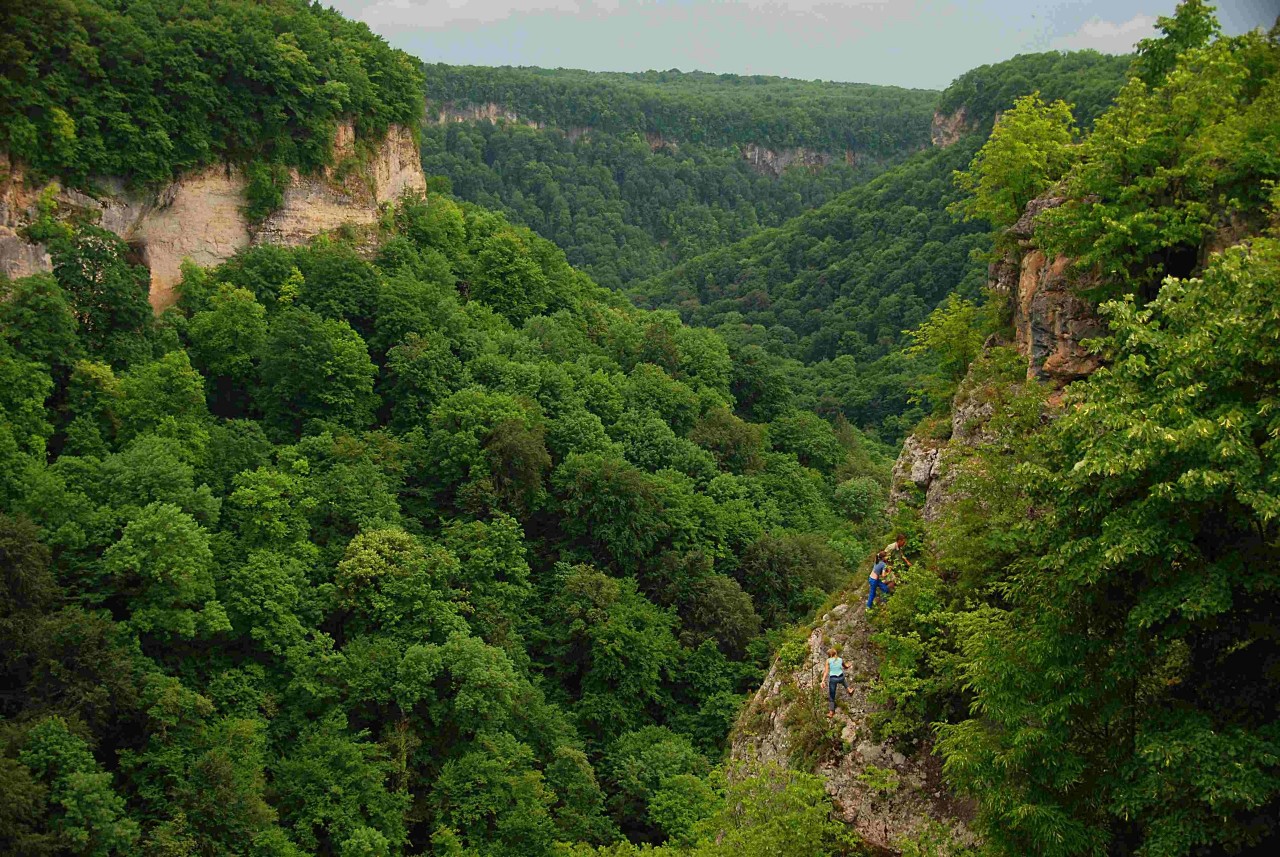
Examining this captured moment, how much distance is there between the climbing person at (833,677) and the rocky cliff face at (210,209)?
3236 cm

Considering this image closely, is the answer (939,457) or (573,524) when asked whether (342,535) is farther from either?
(939,457)

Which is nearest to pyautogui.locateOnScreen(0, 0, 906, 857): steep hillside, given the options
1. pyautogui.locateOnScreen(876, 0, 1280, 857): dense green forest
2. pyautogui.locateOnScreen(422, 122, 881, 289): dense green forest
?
pyautogui.locateOnScreen(876, 0, 1280, 857): dense green forest

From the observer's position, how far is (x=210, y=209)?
47969 mm

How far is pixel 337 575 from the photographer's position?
36.8 meters

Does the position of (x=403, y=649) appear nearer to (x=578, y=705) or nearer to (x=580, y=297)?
(x=578, y=705)

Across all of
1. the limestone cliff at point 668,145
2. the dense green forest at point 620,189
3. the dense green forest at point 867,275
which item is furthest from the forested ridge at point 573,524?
the limestone cliff at point 668,145

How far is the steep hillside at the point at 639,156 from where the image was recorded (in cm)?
15800

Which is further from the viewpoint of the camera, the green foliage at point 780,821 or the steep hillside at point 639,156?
the steep hillside at point 639,156

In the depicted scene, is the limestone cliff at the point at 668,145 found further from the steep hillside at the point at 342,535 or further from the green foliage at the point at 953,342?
the green foliage at the point at 953,342

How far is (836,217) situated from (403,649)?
9338 cm

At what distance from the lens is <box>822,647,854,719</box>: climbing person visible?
22141mm

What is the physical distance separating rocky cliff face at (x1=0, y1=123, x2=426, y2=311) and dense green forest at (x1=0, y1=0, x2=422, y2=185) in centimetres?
80

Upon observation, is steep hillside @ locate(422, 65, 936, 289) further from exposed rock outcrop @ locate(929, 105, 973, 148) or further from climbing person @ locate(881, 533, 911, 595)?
climbing person @ locate(881, 533, 911, 595)

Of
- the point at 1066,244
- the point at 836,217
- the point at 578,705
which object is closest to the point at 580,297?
the point at 578,705
